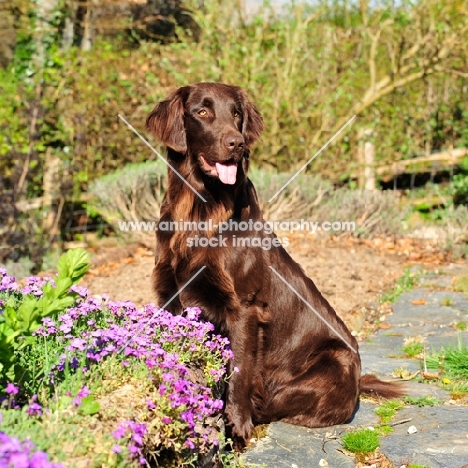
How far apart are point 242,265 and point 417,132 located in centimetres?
847

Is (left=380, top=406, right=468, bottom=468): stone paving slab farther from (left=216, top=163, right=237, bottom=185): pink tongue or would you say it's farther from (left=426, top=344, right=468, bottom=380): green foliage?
(left=216, top=163, right=237, bottom=185): pink tongue

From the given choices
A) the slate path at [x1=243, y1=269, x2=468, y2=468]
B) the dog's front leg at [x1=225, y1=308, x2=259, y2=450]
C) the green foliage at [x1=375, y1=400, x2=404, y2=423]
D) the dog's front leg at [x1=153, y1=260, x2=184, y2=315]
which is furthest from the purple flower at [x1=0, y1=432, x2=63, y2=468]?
the green foliage at [x1=375, y1=400, x2=404, y2=423]

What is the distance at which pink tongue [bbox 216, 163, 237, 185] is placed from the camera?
11.4ft

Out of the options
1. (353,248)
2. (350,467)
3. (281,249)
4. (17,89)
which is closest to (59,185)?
(17,89)

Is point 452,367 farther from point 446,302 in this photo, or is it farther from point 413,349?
point 446,302

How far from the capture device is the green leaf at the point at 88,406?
210 centimetres

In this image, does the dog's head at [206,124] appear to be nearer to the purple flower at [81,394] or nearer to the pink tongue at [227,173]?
the pink tongue at [227,173]

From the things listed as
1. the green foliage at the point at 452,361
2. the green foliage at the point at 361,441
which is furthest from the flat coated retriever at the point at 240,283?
the green foliage at the point at 452,361

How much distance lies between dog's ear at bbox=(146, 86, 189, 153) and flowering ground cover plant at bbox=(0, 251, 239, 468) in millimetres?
1031

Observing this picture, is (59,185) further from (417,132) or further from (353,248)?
(417,132)

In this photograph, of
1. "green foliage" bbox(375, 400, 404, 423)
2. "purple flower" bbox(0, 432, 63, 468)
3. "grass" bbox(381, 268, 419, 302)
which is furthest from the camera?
"grass" bbox(381, 268, 419, 302)

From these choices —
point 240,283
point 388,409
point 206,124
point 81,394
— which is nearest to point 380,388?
point 388,409

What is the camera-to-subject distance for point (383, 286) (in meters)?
6.60

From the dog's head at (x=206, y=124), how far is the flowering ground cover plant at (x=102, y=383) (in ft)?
2.81
